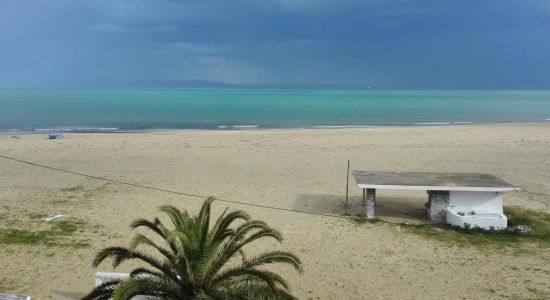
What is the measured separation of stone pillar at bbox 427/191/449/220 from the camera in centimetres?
1444

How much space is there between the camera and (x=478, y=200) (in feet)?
46.9

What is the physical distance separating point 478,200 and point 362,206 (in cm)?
365

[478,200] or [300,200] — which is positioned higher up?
[478,200]

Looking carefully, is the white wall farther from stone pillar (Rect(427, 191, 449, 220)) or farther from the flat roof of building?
the flat roof of building

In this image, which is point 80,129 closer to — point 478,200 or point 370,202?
point 370,202

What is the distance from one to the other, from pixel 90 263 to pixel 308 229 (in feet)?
19.0

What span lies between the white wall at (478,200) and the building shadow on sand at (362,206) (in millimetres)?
1069

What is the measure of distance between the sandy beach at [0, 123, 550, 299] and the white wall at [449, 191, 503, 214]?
1.18 meters

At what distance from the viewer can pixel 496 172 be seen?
2166cm

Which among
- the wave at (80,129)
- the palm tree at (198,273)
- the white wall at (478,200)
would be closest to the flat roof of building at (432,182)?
the white wall at (478,200)

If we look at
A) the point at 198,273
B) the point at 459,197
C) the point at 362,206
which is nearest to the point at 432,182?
the point at 459,197

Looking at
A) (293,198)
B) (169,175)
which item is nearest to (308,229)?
(293,198)

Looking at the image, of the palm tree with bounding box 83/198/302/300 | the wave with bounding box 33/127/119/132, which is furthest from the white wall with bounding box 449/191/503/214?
the wave with bounding box 33/127/119/132

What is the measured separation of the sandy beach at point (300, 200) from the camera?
1037 cm
